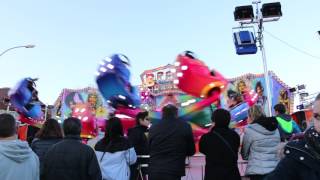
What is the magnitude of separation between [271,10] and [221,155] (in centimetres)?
878

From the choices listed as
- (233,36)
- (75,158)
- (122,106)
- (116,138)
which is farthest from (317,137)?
(233,36)

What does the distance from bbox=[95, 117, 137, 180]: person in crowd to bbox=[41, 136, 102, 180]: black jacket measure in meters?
0.89

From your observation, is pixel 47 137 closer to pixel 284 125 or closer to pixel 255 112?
pixel 255 112

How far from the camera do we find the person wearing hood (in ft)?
11.6

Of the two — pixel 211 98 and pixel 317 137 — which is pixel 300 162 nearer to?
pixel 317 137

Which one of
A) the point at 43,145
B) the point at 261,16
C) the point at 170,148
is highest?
the point at 261,16

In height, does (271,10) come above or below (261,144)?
above

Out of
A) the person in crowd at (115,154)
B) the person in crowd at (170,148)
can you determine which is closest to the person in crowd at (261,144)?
the person in crowd at (170,148)

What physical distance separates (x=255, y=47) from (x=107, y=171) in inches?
381

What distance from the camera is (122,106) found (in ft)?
32.7

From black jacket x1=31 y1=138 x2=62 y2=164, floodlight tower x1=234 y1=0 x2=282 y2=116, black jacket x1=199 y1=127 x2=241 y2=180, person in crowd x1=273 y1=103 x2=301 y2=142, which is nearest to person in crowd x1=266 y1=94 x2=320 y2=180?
black jacket x1=199 y1=127 x2=241 y2=180

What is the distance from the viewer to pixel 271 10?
40.4 ft

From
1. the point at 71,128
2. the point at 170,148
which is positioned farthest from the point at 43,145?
the point at 170,148

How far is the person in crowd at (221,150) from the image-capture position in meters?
4.70
